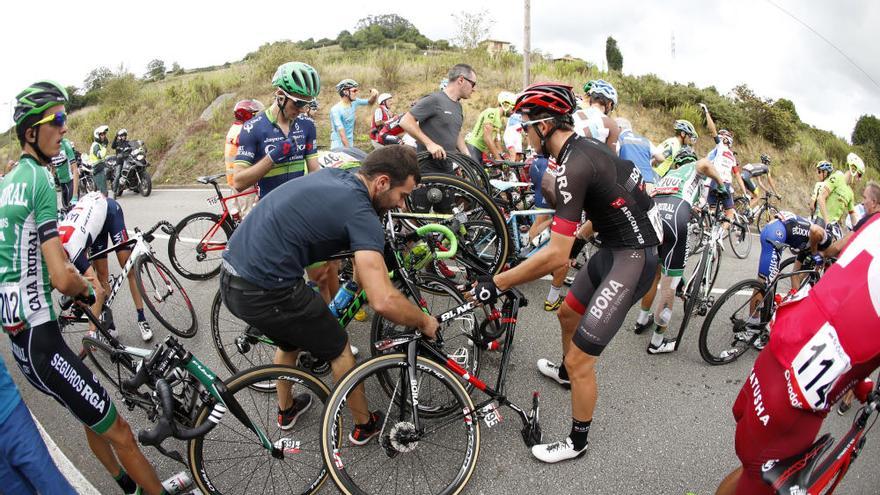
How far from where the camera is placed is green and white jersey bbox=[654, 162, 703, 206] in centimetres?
446

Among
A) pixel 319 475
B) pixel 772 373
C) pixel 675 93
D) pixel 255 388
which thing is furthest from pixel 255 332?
pixel 675 93

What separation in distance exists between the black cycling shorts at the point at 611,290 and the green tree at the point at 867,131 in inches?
1531

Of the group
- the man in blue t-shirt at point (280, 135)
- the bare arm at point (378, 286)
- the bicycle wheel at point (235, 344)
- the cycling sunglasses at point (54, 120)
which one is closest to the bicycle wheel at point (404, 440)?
the bare arm at point (378, 286)

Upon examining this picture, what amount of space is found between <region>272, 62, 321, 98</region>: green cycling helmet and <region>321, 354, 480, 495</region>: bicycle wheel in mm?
2592

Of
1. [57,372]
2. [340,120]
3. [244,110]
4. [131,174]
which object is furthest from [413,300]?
[131,174]

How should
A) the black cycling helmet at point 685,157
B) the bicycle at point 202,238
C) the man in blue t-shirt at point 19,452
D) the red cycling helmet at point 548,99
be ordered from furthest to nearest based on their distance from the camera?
the bicycle at point 202,238 → the black cycling helmet at point 685,157 → the red cycling helmet at point 548,99 → the man in blue t-shirt at point 19,452

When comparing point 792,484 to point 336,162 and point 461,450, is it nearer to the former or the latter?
point 461,450

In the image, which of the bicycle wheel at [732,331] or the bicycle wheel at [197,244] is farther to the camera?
the bicycle wheel at [197,244]

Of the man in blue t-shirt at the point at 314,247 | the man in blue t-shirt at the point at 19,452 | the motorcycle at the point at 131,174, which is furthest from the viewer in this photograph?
the motorcycle at the point at 131,174

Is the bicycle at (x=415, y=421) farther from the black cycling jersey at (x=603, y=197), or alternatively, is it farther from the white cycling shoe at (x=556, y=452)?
the black cycling jersey at (x=603, y=197)

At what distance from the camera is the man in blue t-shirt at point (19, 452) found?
2064 mm

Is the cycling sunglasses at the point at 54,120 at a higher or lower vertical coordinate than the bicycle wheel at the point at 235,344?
higher

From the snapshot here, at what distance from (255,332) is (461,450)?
5.56 ft

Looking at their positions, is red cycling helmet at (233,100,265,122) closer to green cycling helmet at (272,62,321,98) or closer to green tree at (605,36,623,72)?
green cycling helmet at (272,62,321,98)
